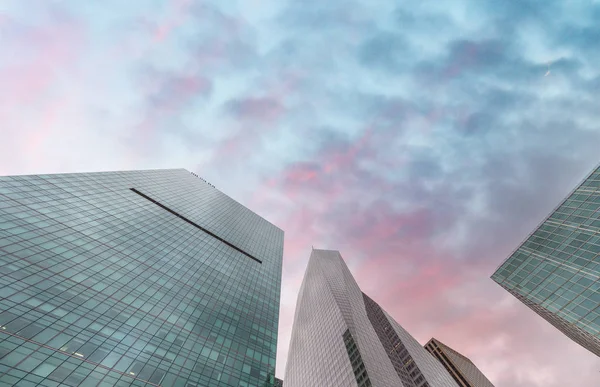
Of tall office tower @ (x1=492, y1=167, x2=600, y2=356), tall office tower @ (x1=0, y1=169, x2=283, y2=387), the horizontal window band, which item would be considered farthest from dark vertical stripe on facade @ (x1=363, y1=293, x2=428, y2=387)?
the horizontal window band

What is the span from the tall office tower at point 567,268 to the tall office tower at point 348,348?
47170mm

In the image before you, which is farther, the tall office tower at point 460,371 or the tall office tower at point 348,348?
the tall office tower at point 460,371

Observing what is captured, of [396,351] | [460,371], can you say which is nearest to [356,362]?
[396,351]

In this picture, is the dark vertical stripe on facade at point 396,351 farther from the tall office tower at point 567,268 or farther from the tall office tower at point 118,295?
the tall office tower at point 118,295

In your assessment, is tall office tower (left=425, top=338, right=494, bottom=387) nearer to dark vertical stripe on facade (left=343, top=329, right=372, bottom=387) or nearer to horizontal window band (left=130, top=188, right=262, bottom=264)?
dark vertical stripe on facade (left=343, top=329, right=372, bottom=387)

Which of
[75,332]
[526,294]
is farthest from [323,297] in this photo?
[75,332]

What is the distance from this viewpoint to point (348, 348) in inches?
3873

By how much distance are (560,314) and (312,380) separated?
7924 cm

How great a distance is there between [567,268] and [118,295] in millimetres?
91647

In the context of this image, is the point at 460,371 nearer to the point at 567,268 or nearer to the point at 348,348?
the point at 348,348

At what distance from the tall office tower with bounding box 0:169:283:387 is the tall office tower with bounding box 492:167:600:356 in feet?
203

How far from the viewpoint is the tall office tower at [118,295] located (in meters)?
38.6

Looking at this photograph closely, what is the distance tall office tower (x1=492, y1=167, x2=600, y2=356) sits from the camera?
5662 cm

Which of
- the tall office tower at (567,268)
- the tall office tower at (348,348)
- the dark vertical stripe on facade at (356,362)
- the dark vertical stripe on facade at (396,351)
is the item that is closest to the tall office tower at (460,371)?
the tall office tower at (348,348)
